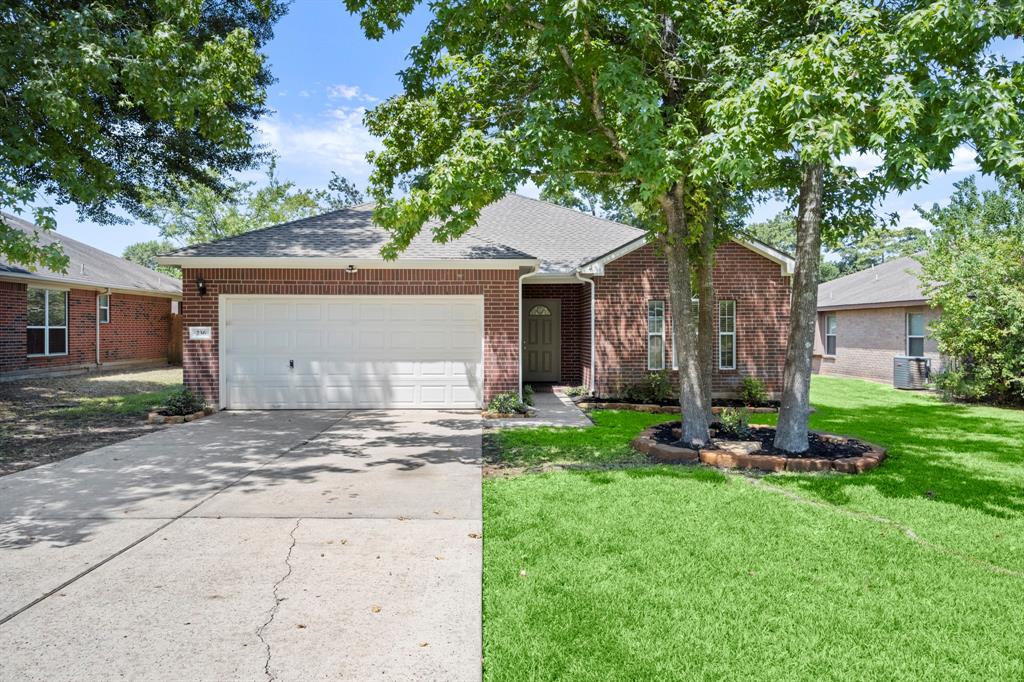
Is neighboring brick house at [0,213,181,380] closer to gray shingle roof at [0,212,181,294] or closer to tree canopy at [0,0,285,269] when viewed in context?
gray shingle roof at [0,212,181,294]

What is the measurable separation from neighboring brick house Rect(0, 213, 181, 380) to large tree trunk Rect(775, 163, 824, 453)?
16740mm

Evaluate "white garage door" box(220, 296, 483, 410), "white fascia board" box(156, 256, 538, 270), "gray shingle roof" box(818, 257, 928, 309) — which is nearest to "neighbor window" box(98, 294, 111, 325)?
"white fascia board" box(156, 256, 538, 270)

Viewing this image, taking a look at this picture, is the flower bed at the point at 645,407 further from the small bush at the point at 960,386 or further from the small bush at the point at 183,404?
the small bush at the point at 183,404

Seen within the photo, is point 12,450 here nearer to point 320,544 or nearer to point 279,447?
point 279,447

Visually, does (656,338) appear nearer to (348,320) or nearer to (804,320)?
(804,320)

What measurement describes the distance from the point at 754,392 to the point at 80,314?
20.7 m

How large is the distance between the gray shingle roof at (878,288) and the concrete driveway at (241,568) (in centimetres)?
1615

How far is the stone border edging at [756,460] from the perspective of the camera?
269 inches

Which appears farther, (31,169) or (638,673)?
(31,169)

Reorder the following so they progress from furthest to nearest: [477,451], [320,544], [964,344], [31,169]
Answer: [964,344] < [31,169] < [477,451] < [320,544]

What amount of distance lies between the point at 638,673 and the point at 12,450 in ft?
30.2

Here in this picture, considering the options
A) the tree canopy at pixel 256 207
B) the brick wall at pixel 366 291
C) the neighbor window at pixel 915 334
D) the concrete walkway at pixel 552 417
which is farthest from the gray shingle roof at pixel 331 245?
the tree canopy at pixel 256 207

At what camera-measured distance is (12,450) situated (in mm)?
8117

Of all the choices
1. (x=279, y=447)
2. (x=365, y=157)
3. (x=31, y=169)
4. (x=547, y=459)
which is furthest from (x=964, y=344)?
(x=31, y=169)
